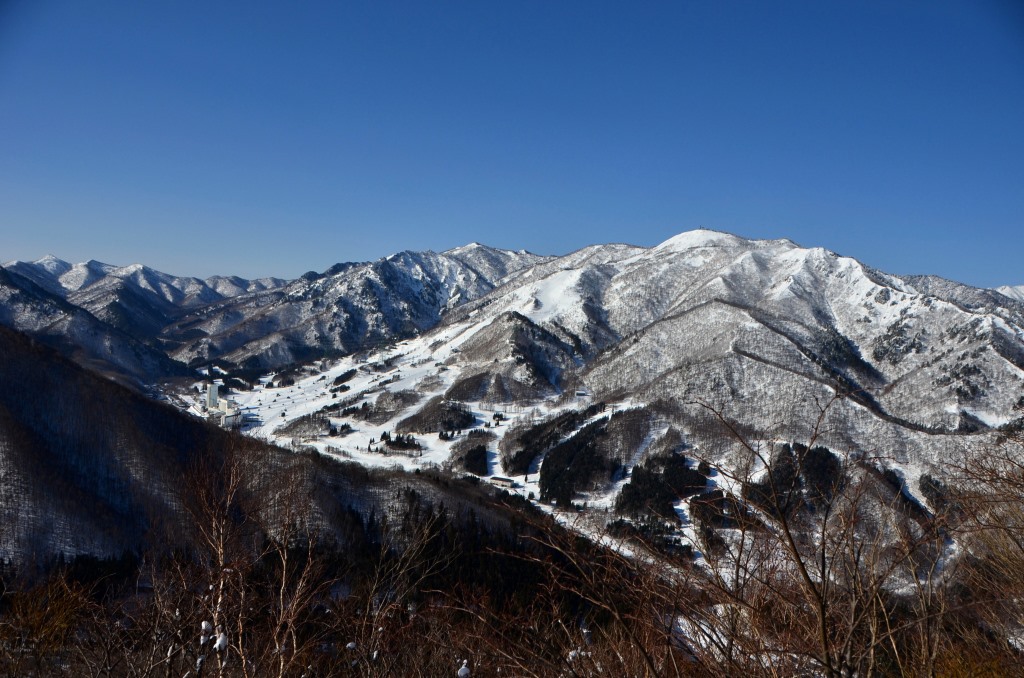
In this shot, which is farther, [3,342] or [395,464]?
[395,464]

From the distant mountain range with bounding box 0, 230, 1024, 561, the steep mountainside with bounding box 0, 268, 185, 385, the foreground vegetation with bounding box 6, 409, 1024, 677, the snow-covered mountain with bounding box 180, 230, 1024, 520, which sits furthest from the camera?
the steep mountainside with bounding box 0, 268, 185, 385

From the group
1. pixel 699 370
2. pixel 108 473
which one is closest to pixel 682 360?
pixel 699 370

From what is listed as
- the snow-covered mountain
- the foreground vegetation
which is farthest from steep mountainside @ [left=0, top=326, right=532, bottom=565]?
the foreground vegetation

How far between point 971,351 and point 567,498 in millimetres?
86805

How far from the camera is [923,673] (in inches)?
227

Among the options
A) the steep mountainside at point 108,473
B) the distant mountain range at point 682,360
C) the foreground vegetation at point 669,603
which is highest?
the distant mountain range at point 682,360

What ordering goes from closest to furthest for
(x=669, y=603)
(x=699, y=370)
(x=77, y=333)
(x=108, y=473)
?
(x=669, y=603) → (x=108, y=473) → (x=699, y=370) → (x=77, y=333)

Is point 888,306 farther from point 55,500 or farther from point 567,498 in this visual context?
point 55,500

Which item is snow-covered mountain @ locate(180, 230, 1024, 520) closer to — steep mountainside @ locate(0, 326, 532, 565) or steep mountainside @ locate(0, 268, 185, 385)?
steep mountainside @ locate(0, 326, 532, 565)

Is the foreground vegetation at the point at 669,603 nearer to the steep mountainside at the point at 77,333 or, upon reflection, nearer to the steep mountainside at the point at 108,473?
the steep mountainside at the point at 108,473

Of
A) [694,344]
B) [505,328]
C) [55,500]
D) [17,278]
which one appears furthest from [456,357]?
[17,278]

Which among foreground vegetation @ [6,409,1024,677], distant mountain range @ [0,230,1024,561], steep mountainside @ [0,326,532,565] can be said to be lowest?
steep mountainside @ [0,326,532,565]

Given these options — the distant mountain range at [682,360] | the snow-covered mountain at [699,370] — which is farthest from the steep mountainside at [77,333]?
the snow-covered mountain at [699,370]

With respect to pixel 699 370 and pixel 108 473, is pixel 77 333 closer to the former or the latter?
pixel 108 473
